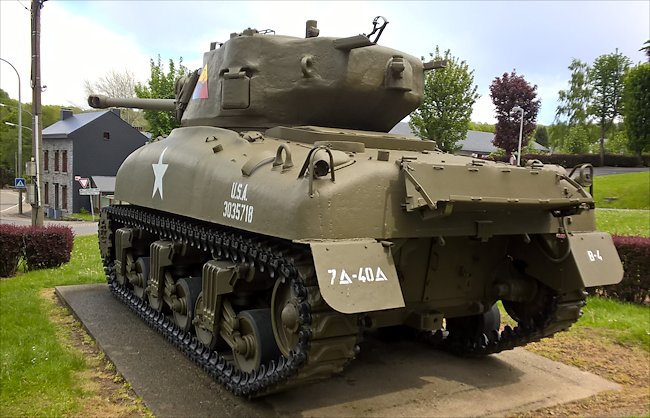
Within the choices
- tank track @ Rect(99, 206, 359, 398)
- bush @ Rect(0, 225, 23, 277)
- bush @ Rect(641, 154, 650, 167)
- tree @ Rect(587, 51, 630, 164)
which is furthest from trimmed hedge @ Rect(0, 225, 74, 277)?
tree @ Rect(587, 51, 630, 164)

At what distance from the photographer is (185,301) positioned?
6969 mm

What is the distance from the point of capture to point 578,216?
19.6 feet

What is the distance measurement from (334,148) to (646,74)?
154ft

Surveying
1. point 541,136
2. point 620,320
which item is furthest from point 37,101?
point 541,136

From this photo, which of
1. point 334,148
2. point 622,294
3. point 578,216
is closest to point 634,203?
point 622,294

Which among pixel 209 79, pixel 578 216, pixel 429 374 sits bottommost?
pixel 429 374

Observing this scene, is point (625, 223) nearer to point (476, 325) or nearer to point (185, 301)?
point (476, 325)

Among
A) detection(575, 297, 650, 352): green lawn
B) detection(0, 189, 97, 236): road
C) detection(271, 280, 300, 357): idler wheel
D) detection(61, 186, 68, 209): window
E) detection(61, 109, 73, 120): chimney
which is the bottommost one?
detection(0, 189, 97, 236): road

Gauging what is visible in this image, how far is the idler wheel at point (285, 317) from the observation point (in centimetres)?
470

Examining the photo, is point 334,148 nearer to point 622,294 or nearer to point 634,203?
point 622,294

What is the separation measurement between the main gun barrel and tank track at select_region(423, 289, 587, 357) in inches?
220

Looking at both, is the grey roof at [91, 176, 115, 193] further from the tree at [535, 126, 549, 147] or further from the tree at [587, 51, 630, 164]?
the tree at [535, 126, 549, 147]

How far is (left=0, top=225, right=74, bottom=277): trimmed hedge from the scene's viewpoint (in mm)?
12070

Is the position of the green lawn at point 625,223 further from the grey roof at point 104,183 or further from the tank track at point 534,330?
the grey roof at point 104,183
